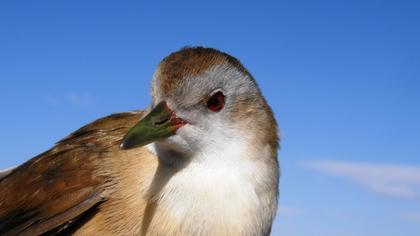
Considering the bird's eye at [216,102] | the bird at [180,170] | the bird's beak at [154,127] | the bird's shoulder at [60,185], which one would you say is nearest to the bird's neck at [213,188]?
the bird at [180,170]

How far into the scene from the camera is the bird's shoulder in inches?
215

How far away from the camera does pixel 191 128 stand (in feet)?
16.7

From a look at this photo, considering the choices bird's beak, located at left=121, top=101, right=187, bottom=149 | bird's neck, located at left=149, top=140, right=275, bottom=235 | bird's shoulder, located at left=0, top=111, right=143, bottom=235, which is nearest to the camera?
bird's beak, located at left=121, top=101, right=187, bottom=149

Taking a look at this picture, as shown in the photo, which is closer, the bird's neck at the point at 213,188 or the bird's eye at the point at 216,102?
the bird's neck at the point at 213,188

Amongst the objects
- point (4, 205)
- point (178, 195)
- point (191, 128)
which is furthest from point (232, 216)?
point (4, 205)

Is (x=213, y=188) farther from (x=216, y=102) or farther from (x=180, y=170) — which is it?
(x=216, y=102)

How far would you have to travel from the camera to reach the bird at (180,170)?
4.98 m

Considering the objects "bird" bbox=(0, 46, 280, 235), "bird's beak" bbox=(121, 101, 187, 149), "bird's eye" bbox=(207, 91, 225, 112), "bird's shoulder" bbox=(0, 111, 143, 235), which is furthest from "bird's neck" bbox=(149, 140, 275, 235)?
"bird's shoulder" bbox=(0, 111, 143, 235)

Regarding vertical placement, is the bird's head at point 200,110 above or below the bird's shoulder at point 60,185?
above

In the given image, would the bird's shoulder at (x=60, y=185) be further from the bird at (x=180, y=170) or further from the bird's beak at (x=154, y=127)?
the bird's beak at (x=154, y=127)

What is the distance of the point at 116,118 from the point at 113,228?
165cm

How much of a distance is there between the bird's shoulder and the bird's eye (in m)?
1.13

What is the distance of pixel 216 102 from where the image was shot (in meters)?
5.30

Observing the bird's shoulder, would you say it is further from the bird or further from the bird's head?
the bird's head
